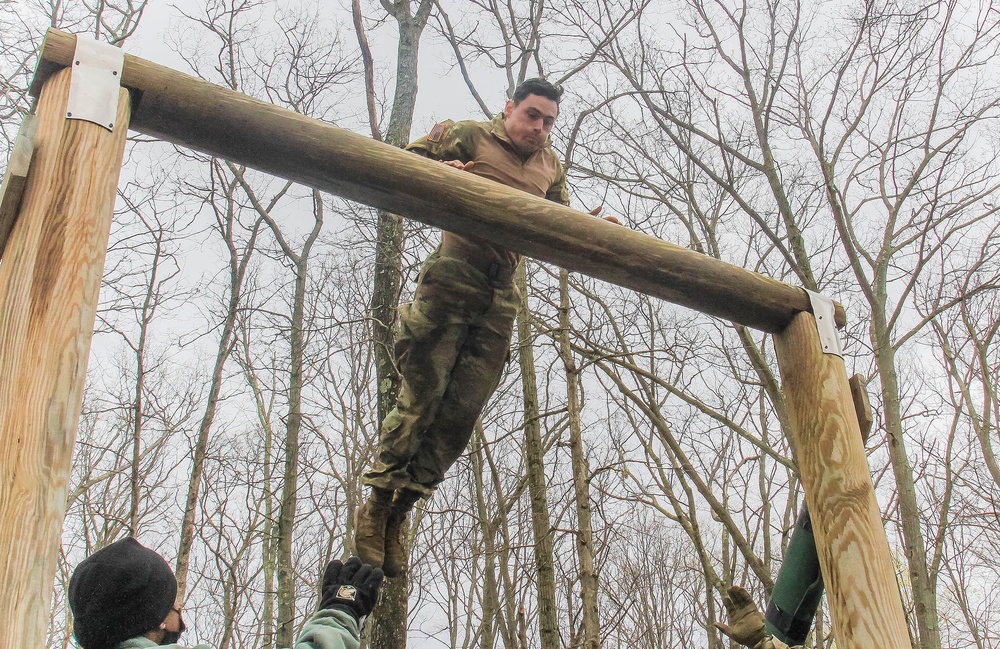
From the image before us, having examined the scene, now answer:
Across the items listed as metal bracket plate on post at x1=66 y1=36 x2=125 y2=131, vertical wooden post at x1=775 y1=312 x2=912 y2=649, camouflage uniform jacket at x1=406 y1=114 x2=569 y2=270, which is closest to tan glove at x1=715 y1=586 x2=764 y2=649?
vertical wooden post at x1=775 y1=312 x2=912 y2=649

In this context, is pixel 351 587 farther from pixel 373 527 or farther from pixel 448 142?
pixel 448 142

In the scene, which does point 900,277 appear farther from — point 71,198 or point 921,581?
point 71,198

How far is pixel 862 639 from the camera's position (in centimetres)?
216

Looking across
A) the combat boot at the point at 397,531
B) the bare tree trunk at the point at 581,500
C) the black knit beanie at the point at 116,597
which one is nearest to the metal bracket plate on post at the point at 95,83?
the black knit beanie at the point at 116,597

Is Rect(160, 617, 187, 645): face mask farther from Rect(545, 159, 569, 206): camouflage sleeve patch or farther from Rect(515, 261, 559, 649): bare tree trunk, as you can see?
Rect(515, 261, 559, 649): bare tree trunk

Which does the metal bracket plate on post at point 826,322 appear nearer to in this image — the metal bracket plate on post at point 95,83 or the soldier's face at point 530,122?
the soldier's face at point 530,122

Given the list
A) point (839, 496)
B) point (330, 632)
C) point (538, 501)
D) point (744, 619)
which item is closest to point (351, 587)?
point (330, 632)

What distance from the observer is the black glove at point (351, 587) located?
2.26 metres

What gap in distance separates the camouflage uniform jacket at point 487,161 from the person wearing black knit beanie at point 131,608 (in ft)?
4.80

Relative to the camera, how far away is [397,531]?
3039 millimetres

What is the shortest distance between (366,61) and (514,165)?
16.7ft

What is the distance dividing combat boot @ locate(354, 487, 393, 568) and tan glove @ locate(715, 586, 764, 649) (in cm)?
128

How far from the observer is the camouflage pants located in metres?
3.01

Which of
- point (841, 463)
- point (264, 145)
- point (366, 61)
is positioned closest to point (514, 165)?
point (264, 145)
